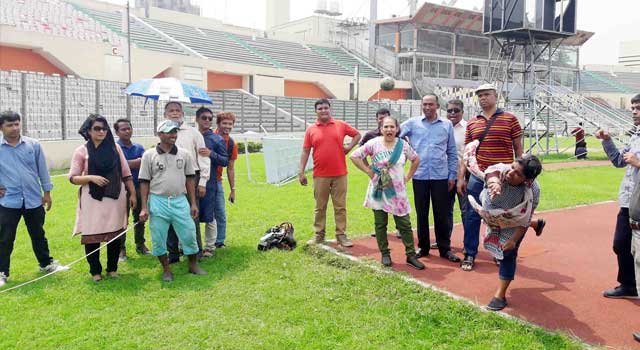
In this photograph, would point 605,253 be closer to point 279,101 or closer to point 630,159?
point 630,159

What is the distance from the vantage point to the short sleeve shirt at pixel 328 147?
627 centimetres

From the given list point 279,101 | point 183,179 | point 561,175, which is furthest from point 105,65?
point 183,179

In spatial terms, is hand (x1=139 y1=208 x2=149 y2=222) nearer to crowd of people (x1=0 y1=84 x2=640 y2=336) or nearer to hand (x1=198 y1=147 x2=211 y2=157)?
crowd of people (x1=0 y1=84 x2=640 y2=336)

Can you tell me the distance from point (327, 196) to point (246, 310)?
2.24 m

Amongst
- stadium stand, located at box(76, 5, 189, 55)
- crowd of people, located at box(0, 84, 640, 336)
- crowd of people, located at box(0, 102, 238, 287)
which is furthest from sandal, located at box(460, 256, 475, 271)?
stadium stand, located at box(76, 5, 189, 55)

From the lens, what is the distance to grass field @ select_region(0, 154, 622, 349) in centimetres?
390

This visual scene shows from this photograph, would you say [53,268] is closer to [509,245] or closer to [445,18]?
[509,245]

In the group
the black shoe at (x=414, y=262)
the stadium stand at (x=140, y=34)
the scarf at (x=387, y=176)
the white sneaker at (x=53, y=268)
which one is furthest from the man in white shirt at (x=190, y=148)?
the stadium stand at (x=140, y=34)

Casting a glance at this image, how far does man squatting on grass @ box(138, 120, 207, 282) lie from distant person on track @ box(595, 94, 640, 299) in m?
3.86

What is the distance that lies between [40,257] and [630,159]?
556cm

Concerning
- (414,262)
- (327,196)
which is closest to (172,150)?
(327,196)

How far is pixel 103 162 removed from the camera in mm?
5172

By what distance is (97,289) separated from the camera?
505 cm

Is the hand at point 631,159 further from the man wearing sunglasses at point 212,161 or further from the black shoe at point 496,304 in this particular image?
the man wearing sunglasses at point 212,161
